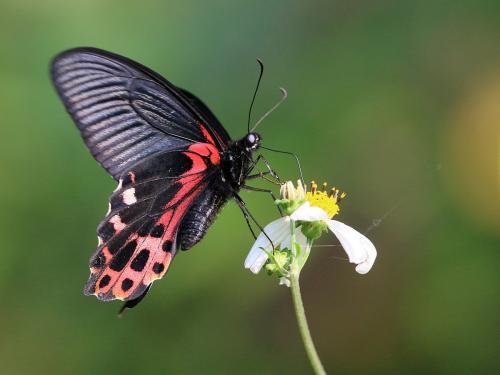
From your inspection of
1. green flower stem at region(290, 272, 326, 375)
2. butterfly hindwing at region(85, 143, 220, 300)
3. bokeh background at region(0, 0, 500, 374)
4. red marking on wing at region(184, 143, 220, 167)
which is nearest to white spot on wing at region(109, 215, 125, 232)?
butterfly hindwing at region(85, 143, 220, 300)

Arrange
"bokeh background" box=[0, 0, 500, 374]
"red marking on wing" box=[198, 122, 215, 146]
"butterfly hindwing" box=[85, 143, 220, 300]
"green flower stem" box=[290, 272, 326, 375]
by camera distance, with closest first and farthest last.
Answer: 1. "green flower stem" box=[290, 272, 326, 375]
2. "butterfly hindwing" box=[85, 143, 220, 300]
3. "red marking on wing" box=[198, 122, 215, 146]
4. "bokeh background" box=[0, 0, 500, 374]

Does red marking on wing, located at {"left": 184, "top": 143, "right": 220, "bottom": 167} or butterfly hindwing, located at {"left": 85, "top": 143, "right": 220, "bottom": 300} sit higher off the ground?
red marking on wing, located at {"left": 184, "top": 143, "right": 220, "bottom": 167}

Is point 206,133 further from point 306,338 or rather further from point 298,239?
point 306,338

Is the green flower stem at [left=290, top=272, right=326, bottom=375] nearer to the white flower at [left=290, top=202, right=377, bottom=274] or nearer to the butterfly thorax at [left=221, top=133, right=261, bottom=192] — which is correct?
the white flower at [left=290, top=202, right=377, bottom=274]

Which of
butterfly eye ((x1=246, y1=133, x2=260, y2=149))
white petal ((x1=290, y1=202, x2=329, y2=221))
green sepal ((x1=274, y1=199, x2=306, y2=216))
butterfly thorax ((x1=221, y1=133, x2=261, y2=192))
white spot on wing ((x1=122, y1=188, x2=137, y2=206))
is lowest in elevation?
white petal ((x1=290, y1=202, x2=329, y2=221))

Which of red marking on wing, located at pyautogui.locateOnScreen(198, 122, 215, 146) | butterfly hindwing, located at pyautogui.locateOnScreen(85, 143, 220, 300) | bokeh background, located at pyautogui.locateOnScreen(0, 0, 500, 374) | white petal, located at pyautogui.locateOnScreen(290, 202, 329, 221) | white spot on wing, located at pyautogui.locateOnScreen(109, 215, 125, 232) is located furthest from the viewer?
bokeh background, located at pyautogui.locateOnScreen(0, 0, 500, 374)

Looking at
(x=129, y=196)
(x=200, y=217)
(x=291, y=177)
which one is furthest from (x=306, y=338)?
(x=291, y=177)

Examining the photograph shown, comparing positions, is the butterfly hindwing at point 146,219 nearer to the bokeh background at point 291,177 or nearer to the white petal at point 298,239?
the white petal at point 298,239
